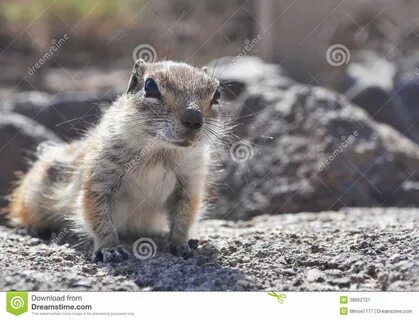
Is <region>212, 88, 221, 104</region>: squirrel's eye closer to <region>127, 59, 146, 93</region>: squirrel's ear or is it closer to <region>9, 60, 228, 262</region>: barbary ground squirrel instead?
<region>9, 60, 228, 262</region>: barbary ground squirrel

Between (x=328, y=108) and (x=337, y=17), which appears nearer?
(x=328, y=108)

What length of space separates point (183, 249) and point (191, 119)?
0.67 meters

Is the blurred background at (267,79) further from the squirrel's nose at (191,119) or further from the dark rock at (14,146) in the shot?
the squirrel's nose at (191,119)

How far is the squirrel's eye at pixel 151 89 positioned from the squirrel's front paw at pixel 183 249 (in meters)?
0.68

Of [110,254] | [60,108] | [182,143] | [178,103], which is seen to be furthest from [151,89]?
[60,108]

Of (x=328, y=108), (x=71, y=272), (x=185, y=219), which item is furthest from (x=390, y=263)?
(x=328, y=108)

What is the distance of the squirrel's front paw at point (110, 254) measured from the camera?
8.61 ft

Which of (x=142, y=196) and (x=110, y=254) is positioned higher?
(x=142, y=196)

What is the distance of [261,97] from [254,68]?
20.9 inches

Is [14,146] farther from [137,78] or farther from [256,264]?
[256,264]

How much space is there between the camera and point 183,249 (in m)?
2.81

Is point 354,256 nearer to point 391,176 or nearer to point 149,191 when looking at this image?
point 149,191
